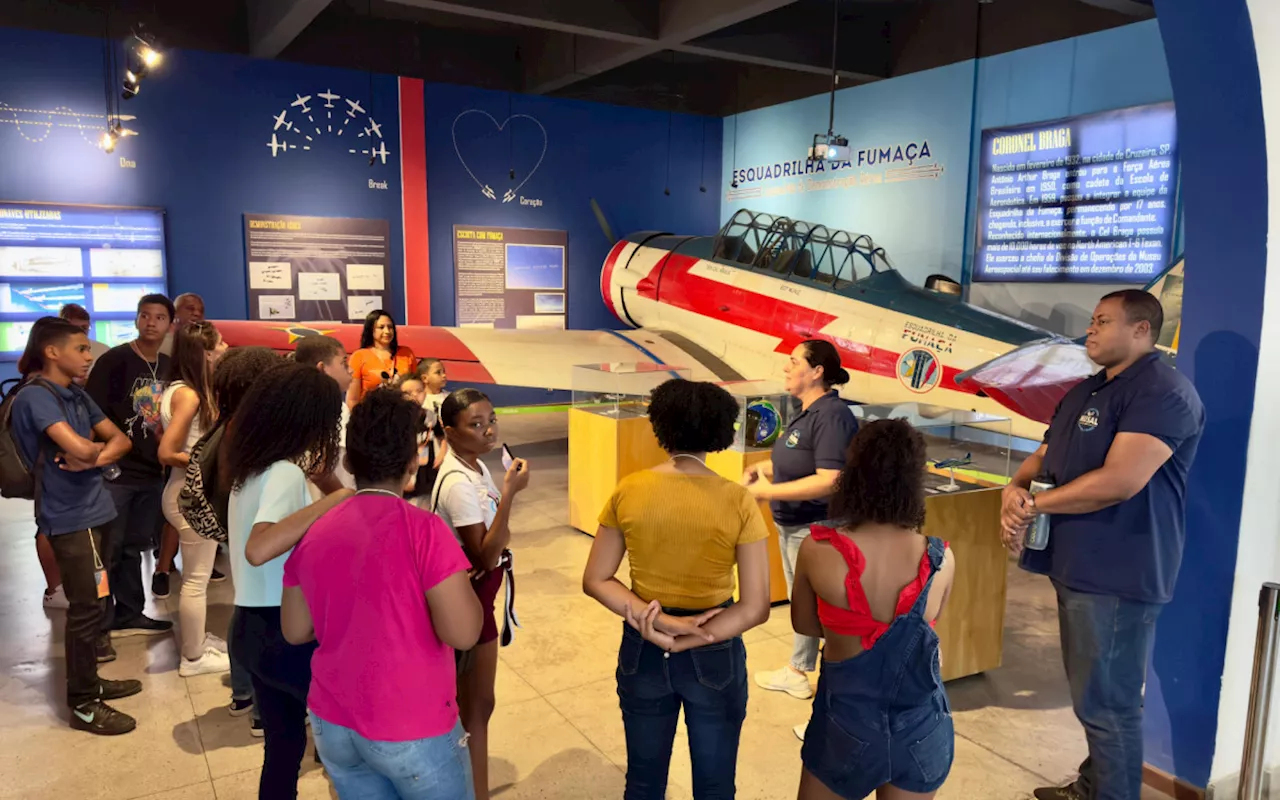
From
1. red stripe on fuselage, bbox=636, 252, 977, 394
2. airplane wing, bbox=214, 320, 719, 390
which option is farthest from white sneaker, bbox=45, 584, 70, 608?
red stripe on fuselage, bbox=636, 252, 977, 394

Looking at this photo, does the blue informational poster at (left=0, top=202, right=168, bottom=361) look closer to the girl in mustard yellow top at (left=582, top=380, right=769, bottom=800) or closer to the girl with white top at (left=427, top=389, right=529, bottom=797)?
the girl with white top at (left=427, top=389, right=529, bottom=797)

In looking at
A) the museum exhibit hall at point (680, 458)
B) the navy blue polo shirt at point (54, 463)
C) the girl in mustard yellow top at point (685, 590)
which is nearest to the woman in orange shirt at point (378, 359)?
the museum exhibit hall at point (680, 458)

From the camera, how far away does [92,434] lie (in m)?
2.88

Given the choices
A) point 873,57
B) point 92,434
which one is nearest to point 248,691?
point 92,434

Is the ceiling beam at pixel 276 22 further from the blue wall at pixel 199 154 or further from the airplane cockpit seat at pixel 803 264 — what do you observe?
the airplane cockpit seat at pixel 803 264

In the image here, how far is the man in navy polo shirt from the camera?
2127mm

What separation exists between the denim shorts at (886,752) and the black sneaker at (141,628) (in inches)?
130

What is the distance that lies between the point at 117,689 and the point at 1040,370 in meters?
3.77

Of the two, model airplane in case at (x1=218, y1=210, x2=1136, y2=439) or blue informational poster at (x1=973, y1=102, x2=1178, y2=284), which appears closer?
model airplane in case at (x1=218, y1=210, x2=1136, y2=439)

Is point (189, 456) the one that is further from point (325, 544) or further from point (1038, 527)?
point (1038, 527)

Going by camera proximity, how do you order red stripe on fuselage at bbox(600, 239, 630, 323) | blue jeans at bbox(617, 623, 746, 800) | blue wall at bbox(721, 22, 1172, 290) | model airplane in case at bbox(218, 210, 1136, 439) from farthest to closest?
1. red stripe on fuselage at bbox(600, 239, 630, 323)
2. blue wall at bbox(721, 22, 1172, 290)
3. model airplane in case at bbox(218, 210, 1136, 439)
4. blue jeans at bbox(617, 623, 746, 800)

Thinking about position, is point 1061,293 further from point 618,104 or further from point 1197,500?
point 618,104

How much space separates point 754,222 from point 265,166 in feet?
17.2

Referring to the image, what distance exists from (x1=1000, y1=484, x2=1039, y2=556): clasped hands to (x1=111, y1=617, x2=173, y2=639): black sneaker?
3592 mm
